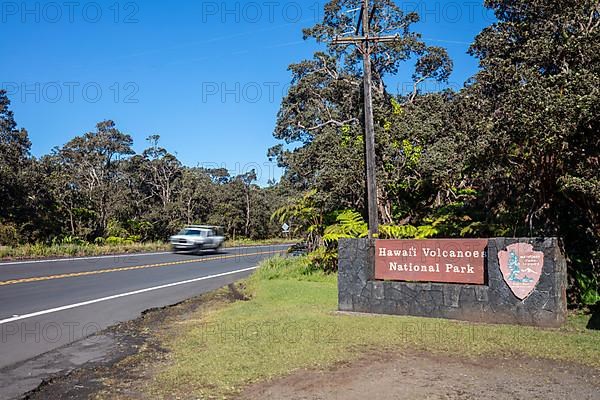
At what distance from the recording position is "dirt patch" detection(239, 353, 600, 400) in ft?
17.3

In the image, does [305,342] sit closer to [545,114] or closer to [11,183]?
[545,114]

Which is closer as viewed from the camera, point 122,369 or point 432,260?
point 122,369

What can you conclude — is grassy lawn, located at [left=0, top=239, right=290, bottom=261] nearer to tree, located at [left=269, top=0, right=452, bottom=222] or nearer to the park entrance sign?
tree, located at [left=269, top=0, right=452, bottom=222]

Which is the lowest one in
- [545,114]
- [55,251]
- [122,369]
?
[122,369]

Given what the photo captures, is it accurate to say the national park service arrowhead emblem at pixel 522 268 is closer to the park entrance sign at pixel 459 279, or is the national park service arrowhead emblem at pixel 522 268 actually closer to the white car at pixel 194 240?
the park entrance sign at pixel 459 279

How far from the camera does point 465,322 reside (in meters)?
8.62

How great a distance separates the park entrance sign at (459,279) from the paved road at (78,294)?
15.4 ft

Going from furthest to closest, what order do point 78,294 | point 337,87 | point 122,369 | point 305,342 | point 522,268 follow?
1. point 337,87
2. point 78,294
3. point 522,268
4. point 305,342
5. point 122,369

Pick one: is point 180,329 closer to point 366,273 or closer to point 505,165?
point 366,273

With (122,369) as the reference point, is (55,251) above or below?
above

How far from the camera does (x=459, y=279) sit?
29.2 feet

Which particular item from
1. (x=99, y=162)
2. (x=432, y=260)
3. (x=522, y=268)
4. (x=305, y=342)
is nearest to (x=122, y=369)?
(x=305, y=342)

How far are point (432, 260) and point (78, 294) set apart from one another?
9.13m

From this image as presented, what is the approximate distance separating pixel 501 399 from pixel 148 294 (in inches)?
421
